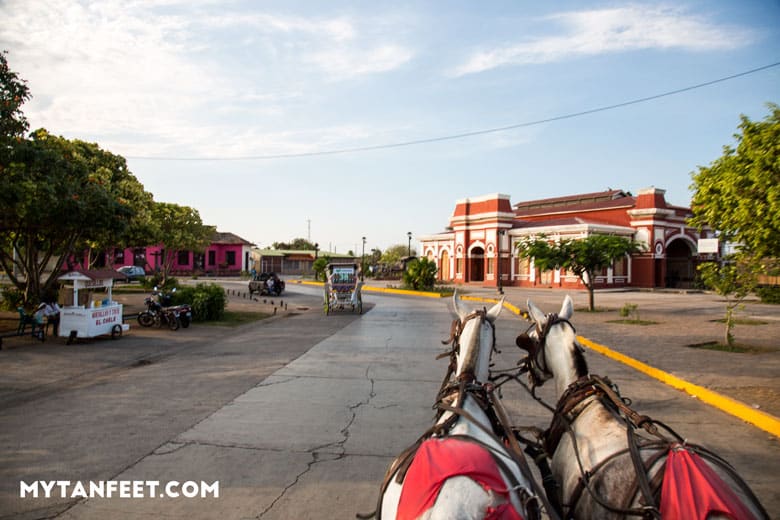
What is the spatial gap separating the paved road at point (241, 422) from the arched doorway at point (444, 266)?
38.5 metres

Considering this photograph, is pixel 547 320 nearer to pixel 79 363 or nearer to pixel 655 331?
pixel 79 363

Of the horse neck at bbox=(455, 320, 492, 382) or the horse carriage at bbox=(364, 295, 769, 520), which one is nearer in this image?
the horse carriage at bbox=(364, 295, 769, 520)

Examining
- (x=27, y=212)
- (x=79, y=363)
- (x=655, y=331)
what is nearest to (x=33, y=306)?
(x=27, y=212)

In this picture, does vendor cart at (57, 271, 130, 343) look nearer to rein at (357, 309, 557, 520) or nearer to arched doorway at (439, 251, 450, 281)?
rein at (357, 309, 557, 520)

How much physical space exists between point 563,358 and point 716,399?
542 centimetres

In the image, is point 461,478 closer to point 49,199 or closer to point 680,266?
point 49,199

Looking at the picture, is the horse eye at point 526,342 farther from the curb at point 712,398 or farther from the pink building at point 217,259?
the pink building at point 217,259

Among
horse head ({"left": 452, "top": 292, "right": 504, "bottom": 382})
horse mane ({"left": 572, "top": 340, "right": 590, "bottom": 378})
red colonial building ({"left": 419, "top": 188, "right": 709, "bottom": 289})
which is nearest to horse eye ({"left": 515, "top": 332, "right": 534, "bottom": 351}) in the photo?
horse head ({"left": 452, "top": 292, "right": 504, "bottom": 382})

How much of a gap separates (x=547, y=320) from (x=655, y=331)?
13465 mm

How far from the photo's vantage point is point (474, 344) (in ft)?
10.8

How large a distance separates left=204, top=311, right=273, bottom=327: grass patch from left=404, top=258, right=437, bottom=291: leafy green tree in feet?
53.4

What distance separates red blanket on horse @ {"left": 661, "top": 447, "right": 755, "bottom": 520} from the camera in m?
1.93

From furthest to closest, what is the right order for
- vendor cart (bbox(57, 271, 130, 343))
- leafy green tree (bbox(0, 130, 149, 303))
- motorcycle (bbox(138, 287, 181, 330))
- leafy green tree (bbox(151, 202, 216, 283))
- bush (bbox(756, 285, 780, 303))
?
leafy green tree (bbox(151, 202, 216, 283)) < motorcycle (bbox(138, 287, 181, 330)) < vendor cart (bbox(57, 271, 130, 343)) < leafy green tree (bbox(0, 130, 149, 303)) < bush (bbox(756, 285, 780, 303))

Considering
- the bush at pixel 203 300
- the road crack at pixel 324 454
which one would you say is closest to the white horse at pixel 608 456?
the road crack at pixel 324 454
